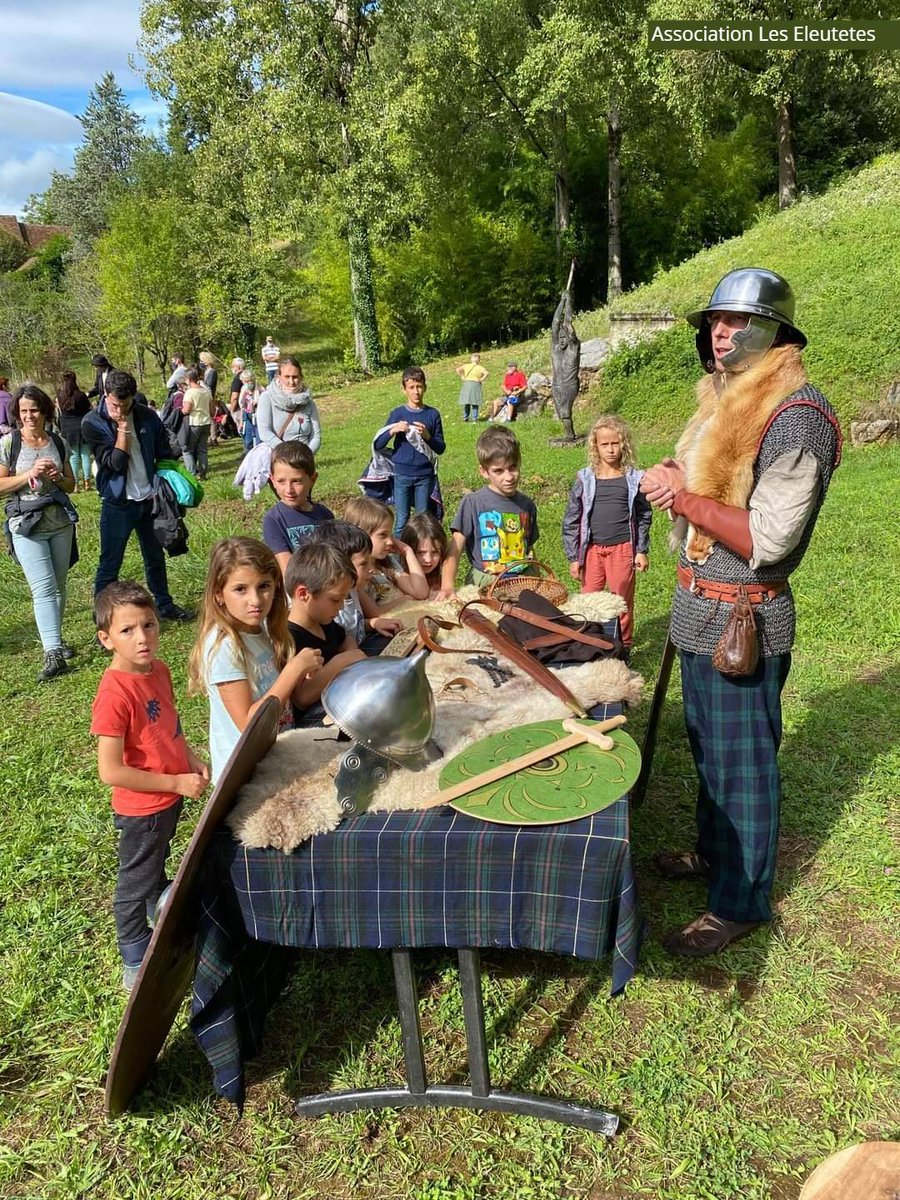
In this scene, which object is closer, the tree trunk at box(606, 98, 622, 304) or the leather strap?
the leather strap

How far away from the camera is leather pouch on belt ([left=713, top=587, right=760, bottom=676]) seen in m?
2.45

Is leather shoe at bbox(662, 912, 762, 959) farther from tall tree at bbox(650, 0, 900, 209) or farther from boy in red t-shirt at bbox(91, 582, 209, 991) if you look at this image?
tall tree at bbox(650, 0, 900, 209)

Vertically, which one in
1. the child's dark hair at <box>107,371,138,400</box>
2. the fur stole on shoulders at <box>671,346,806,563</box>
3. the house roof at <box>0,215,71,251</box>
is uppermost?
the house roof at <box>0,215,71,251</box>

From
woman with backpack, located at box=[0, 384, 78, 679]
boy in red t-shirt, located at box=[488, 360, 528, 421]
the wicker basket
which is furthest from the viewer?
boy in red t-shirt, located at box=[488, 360, 528, 421]

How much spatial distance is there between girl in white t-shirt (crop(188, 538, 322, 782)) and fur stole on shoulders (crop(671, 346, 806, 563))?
4.29ft

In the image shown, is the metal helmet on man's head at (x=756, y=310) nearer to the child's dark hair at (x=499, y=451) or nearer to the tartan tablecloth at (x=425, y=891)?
the tartan tablecloth at (x=425, y=891)

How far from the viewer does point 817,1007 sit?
2.61 meters

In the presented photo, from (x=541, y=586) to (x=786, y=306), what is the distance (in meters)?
1.55

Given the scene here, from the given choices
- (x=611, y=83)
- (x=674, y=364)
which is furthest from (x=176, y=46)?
(x=674, y=364)

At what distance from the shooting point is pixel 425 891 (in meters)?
1.93

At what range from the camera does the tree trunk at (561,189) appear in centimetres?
2635

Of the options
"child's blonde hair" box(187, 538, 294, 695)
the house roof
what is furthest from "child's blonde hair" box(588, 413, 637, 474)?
the house roof

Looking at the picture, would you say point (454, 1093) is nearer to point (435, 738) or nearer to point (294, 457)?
point (435, 738)

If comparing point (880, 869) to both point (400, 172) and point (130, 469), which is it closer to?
point (130, 469)
